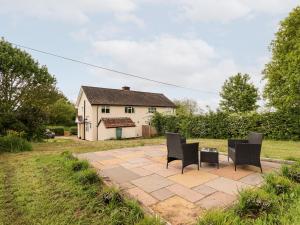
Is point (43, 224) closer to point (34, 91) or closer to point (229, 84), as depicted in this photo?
point (34, 91)

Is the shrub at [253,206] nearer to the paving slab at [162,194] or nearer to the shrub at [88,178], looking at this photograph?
the paving slab at [162,194]

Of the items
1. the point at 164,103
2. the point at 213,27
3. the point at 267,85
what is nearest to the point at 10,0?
the point at 213,27

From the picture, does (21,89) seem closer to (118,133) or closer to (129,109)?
(118,133)

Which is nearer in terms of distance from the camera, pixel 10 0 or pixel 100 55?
pixel 10 0

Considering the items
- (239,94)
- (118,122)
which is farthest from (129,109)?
(239,94)

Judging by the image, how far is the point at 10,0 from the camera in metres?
8.33

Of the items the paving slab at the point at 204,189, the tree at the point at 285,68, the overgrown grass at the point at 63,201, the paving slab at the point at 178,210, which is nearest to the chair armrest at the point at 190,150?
the paving slab at the point at 204,189

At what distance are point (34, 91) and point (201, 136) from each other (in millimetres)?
13269

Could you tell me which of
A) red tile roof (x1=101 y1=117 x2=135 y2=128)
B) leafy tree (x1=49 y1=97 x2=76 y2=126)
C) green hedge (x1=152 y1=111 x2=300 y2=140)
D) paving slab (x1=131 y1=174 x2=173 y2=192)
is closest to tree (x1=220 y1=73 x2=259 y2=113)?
green hedge (x1=152 y1=111 x2=300 y2=140)

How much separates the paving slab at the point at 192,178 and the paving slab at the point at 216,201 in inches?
22.6

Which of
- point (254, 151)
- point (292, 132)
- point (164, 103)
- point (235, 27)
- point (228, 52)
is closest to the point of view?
point (254, 151)

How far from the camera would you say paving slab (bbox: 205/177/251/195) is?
3812 millimetres

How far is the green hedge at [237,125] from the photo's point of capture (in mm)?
13094

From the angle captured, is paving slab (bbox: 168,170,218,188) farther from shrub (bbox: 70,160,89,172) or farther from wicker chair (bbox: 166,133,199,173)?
shrub (bbox: 70,160,89,172)
